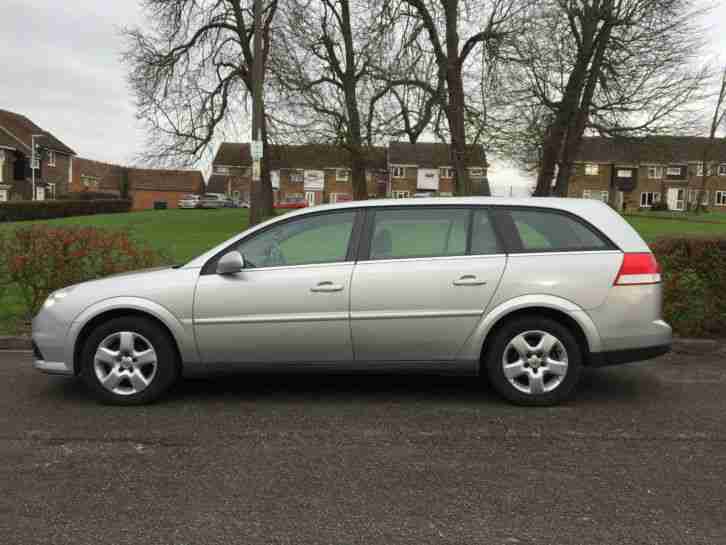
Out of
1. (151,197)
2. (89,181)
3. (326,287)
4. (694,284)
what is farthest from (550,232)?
(151,197)

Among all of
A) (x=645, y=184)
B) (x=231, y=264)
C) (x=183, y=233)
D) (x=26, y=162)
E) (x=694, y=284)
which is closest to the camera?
(x=231, y=264)

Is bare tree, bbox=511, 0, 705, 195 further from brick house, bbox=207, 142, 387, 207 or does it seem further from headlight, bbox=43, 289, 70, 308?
headlight, bbox=43, 289, 70, 308

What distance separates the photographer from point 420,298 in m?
5.02

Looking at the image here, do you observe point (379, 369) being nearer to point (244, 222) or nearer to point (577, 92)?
point (577, 92)

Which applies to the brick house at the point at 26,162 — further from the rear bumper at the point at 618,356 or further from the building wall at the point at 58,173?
the rear bumper at the point at 618,356

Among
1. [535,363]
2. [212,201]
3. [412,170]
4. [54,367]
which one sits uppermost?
[412,170]

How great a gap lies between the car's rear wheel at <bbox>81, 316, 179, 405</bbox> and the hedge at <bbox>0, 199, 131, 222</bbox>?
3595cm

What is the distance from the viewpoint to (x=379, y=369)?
5160 mm

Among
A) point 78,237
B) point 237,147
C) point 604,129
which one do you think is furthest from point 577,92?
point 237,147

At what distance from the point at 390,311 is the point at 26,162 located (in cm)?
6071

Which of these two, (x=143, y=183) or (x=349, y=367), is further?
(x=143, y=183)

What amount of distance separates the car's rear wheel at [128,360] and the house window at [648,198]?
240ft

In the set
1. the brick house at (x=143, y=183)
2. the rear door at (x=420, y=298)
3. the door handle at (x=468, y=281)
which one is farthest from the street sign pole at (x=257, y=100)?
the brick house at (x=143, y=183)

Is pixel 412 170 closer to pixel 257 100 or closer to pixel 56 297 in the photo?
pixel 257 100
